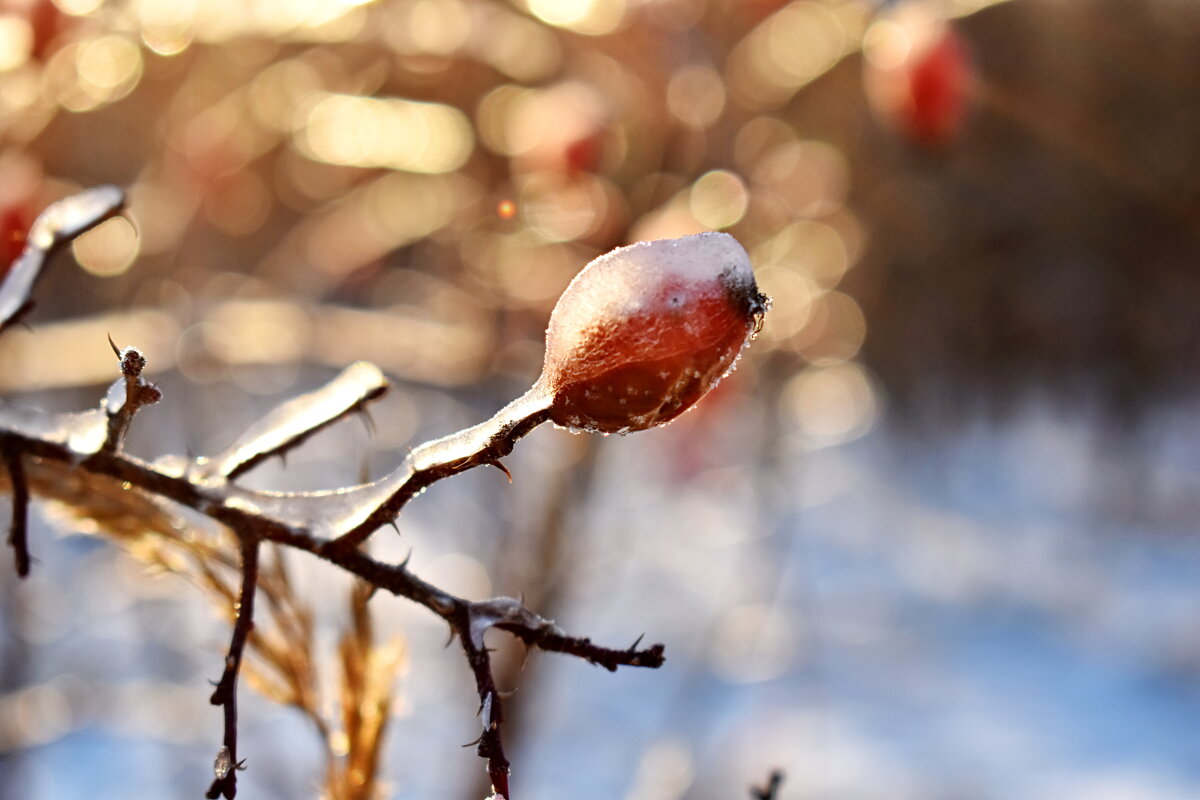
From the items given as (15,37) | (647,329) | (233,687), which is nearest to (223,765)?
(233,687)

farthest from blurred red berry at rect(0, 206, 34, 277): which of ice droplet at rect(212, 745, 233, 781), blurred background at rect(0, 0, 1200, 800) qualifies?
ice droplet at rect(212, 745, 233, 781)

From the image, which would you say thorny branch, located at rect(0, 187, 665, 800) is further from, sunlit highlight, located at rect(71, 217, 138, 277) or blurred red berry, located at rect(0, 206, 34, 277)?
sunlit highlight, located at rect(71, 217, 138, 277)

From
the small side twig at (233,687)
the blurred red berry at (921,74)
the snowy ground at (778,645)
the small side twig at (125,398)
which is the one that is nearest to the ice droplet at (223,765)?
the small side twig at (233,687)

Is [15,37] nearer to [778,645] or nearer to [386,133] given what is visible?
[386,133]

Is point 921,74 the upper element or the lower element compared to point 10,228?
upper

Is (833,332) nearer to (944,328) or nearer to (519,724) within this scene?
(519,724)

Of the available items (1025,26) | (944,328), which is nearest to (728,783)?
(944,328)
